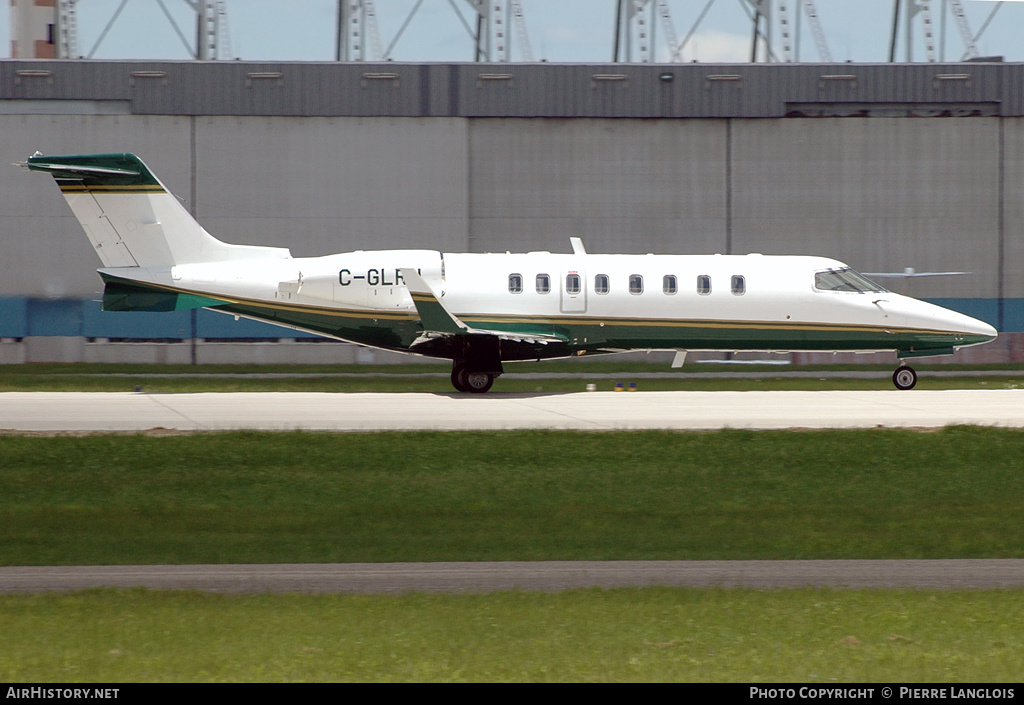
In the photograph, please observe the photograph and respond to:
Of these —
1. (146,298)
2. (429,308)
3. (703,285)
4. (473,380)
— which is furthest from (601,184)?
(146,298)

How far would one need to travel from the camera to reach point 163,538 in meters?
12.0

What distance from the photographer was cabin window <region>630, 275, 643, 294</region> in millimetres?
28734

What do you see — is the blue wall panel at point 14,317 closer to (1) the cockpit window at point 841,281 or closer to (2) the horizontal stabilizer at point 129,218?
(2) the horizontal stabilizer at point 129,218

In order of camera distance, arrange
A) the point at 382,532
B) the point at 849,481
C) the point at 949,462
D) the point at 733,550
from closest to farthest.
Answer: the point at 733,550
the point at 382,532
the point at 849,481
the point at 949,462

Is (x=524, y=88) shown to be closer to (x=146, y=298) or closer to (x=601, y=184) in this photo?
(x=601, y=184)

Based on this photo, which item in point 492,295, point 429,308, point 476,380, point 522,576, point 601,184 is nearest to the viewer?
point 522,576

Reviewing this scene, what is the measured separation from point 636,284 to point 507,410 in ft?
22.3

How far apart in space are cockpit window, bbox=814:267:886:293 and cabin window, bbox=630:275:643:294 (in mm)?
4422


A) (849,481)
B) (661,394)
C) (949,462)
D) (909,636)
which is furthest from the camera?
(661,394)

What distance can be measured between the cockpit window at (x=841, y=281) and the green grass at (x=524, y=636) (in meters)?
20.4

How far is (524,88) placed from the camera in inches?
1763

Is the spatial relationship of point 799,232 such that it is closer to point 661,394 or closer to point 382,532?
point 661,394
